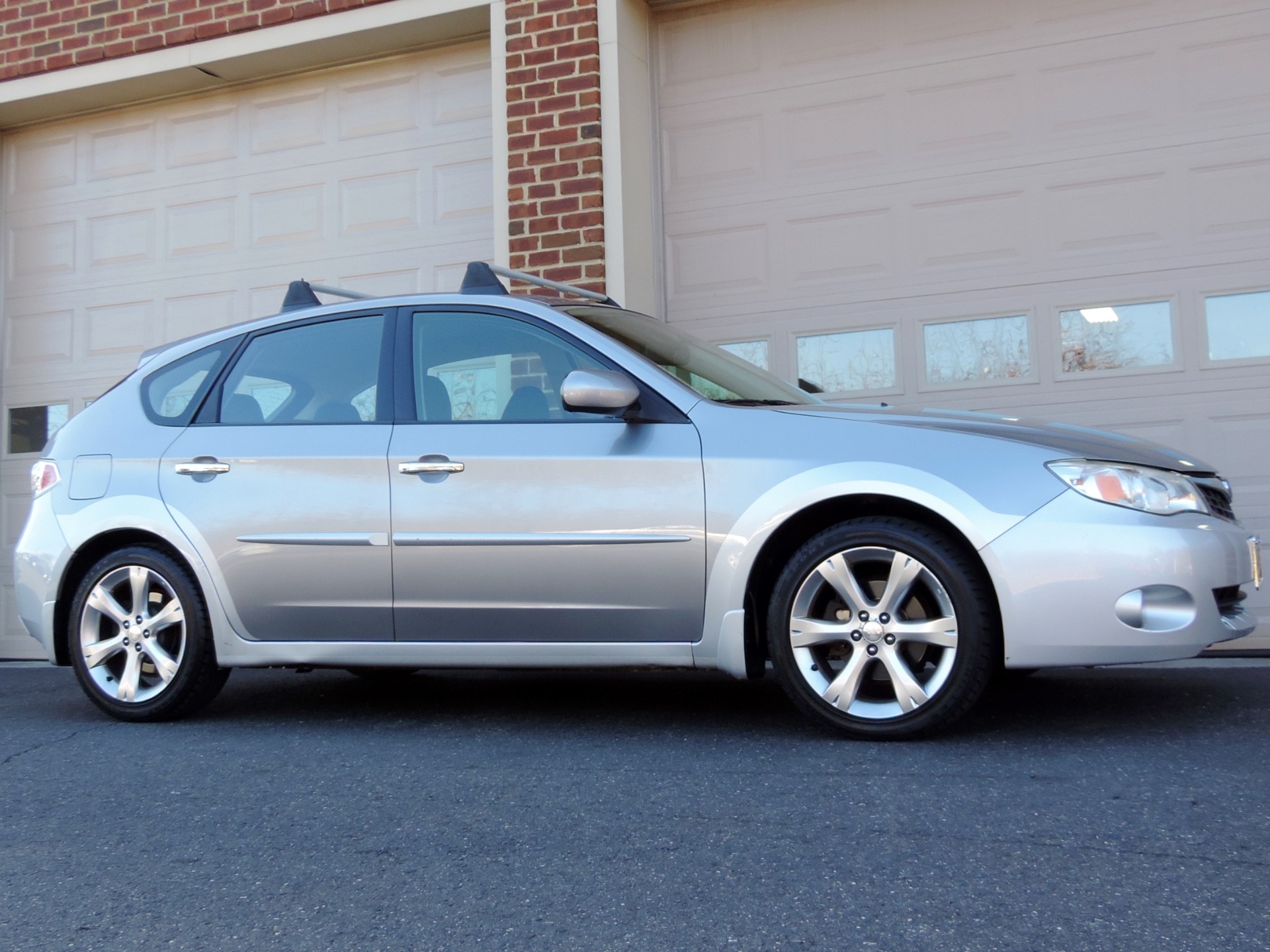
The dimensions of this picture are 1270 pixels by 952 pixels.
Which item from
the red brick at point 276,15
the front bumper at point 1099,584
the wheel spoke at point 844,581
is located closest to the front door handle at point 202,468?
the wheel spoke at point 844,581

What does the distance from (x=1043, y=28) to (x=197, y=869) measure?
20.4 ft

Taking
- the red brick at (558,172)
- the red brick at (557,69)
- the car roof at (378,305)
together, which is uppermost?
the red brick at (557,69)

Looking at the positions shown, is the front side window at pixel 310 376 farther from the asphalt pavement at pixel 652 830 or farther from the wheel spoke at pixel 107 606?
the asphalt pavement at pixel 652 830

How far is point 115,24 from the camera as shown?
9.01m

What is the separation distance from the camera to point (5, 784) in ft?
13.0

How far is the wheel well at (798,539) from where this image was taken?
3.98 meters

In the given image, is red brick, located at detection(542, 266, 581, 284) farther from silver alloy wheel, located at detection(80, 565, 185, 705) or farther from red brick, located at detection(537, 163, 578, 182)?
silver alloy wheel, located at detection(80, 565, 185, 705)

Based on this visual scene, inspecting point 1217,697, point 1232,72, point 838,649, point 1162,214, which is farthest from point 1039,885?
point 1232,72

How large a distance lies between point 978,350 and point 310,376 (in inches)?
147

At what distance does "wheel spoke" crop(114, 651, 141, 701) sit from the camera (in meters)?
4.93

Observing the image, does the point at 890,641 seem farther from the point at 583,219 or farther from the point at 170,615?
the point at 583,219

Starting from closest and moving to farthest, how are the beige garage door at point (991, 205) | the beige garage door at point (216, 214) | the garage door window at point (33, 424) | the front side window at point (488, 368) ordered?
the front side window at point (488, 368) < the beige garage door at point (991, 205) < the beige garage door at point (216, 214) < the garage door window at point (33, 424)

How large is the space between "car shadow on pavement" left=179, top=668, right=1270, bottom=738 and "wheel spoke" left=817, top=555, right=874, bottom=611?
1.61 ft

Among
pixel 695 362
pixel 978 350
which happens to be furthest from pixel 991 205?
pixel 695 362
